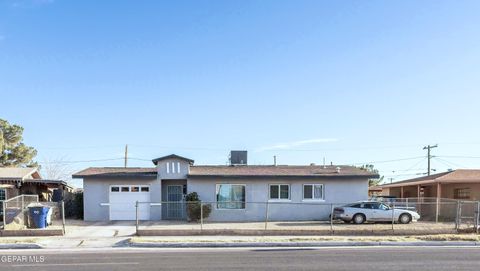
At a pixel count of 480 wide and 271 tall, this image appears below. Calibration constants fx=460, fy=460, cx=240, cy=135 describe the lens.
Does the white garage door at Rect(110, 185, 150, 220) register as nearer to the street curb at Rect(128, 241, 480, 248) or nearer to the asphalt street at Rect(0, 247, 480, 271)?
the street curb at Rect(128, 241, 480, 248)

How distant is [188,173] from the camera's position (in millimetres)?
26469

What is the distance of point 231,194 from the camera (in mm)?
26969

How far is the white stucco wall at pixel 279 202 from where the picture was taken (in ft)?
86.9

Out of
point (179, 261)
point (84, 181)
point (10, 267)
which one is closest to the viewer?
point (10, 267)

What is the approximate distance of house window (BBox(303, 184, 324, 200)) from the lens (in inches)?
1069

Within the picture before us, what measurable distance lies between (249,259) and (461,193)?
2390 cm

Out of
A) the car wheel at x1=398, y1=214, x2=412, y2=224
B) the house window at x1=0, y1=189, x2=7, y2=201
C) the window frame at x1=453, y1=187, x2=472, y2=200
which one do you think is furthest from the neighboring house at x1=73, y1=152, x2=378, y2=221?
the window frame at x1=453, y1=187, x2=472, y2=200

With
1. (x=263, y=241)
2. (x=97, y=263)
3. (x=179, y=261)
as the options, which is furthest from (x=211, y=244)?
(x=97, y=263)

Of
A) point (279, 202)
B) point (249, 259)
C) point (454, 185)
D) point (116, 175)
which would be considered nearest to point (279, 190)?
point (279, 202)

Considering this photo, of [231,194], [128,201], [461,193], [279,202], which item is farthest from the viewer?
[461,193]

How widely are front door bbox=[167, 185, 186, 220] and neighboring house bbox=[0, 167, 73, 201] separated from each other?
740 cm

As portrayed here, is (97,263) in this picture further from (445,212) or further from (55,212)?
(445,212)

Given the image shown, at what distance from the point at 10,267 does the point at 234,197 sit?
52.6 ft
